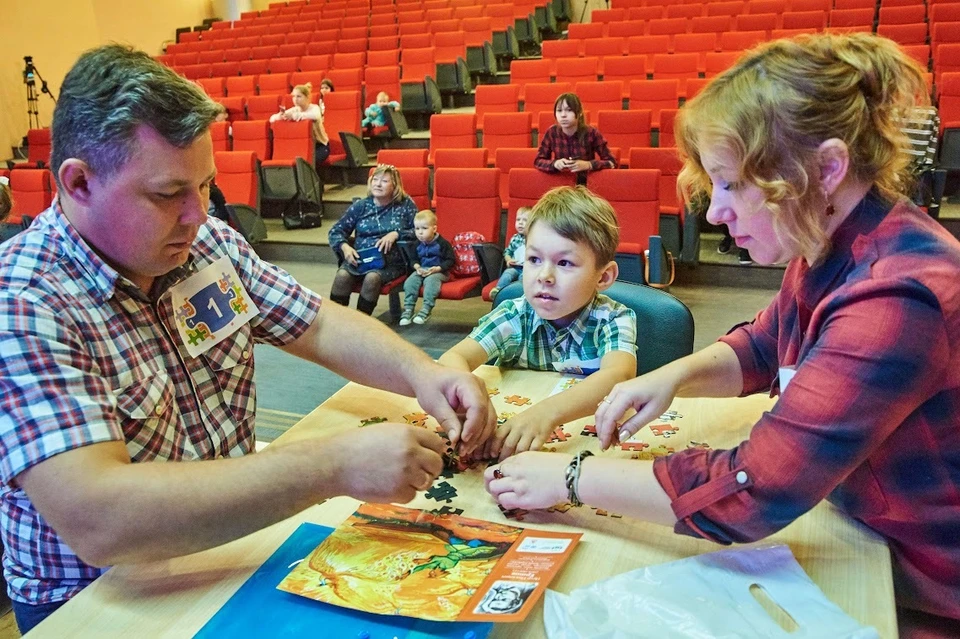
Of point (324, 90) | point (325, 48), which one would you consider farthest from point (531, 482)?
point (325, 48)

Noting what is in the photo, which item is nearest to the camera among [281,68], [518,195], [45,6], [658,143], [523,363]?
[523,363]

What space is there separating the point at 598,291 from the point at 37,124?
1318 cm

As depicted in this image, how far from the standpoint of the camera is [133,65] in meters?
1.30

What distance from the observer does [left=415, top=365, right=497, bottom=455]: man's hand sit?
1.55 meters

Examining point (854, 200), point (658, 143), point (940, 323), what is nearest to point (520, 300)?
point (854, 200)

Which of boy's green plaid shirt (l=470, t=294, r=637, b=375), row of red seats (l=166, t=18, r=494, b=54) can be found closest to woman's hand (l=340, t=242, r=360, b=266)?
boy's green plaid shirt (l=470, t=294, r=637, b=375)

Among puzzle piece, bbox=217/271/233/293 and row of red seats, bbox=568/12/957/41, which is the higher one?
row of red seats, bbox=568/12/957/41

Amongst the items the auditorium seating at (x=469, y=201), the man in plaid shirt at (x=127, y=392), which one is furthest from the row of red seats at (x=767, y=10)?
the man in plaid shirt at (x=127, y=392)

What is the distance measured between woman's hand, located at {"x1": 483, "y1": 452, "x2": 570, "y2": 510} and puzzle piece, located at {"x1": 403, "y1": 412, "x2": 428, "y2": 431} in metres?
0.38

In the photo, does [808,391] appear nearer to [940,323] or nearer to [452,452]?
[940,323]

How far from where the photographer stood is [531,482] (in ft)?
4.33

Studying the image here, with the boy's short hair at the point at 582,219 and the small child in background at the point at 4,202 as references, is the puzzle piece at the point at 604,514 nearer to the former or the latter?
the boy's short hair at the point at 582,219

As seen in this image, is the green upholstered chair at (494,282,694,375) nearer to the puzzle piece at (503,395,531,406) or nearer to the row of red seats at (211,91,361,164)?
the puzzle piece at (503,395,531,406)

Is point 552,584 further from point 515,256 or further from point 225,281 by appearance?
point 515,256
